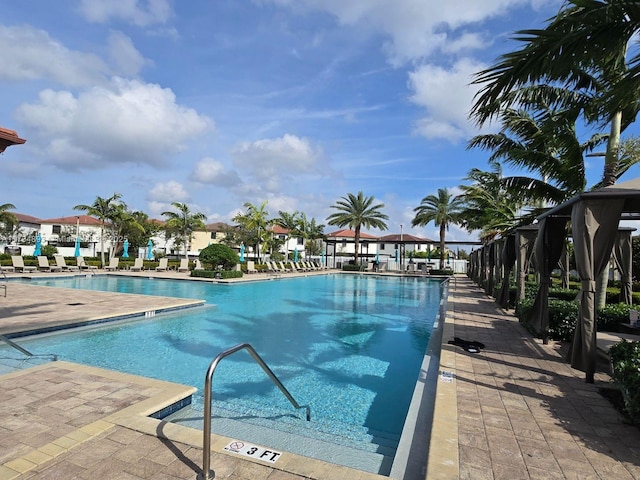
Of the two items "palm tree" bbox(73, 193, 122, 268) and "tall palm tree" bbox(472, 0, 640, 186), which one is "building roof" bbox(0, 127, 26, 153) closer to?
"tall palm tree" bbox(472, 0, 640, 186)

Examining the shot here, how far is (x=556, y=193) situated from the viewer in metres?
9.34

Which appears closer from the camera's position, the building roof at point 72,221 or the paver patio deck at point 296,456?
the paver patio deck at point 296,456

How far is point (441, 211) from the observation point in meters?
31.9

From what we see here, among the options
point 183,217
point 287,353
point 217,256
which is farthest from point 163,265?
point 287,353

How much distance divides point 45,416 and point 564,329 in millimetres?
7871

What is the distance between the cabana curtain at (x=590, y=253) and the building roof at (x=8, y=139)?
7412 mm

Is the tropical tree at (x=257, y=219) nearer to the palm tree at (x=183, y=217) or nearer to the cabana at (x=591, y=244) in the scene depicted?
the palm tree at (x=183, y=217)

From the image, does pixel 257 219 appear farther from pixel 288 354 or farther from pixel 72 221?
pixel 72 221

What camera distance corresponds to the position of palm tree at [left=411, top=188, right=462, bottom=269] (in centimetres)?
3173

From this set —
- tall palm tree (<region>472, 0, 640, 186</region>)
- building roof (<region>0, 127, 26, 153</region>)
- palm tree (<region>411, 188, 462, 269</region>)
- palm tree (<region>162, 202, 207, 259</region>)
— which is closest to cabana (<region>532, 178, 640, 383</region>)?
tall palm tree (<region>472, 0, 640, 186</region>)

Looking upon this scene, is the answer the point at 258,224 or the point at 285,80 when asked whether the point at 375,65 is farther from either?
the point at 258,224

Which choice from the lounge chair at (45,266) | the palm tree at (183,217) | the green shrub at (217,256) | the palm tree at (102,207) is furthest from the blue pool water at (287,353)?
the palm tree at (183,217)

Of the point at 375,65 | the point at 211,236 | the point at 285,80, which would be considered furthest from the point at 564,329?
the point at 211,236

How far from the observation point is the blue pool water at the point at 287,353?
5.27m
